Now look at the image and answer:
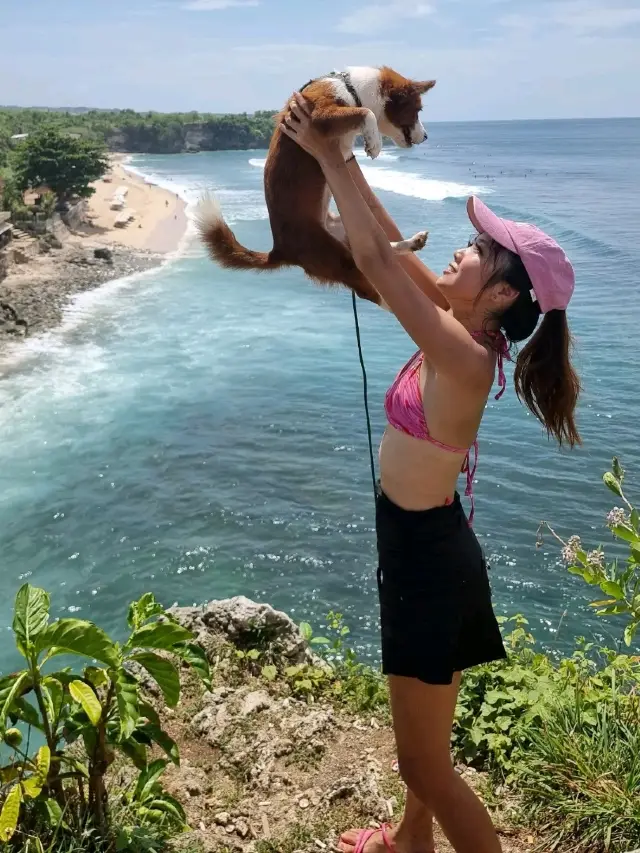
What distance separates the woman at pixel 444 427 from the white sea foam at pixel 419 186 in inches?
1424

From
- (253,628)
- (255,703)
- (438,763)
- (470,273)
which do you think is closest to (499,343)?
(470,273)

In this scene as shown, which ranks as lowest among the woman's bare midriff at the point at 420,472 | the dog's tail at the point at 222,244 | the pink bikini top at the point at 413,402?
the woman's bare midriff at the point at 420,472

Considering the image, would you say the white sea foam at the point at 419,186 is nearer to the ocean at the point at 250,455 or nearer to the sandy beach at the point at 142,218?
the sandy beach at the point at 142,218

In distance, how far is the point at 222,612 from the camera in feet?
15.5

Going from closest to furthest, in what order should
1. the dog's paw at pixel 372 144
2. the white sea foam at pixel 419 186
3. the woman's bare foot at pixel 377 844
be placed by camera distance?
the woman's bare foot at pixel 377 844
the dog's paw at pixel 372 144
the white sea foam at pixel 419 186

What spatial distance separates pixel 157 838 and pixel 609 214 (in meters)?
31.5

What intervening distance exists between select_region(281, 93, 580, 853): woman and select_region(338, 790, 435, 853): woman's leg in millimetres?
295

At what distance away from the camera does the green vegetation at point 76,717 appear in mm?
2266

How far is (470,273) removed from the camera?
2.20m

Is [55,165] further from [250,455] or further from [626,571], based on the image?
[626,571]

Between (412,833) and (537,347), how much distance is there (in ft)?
5.53

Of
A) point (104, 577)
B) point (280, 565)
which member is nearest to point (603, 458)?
point (280, 565)

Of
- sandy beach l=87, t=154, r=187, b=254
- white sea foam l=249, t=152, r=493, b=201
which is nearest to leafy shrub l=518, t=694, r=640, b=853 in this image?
sandy beach l=87, t=154, r=187, b=254

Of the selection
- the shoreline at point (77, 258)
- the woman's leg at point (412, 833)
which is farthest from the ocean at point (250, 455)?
the woman's leg at point (412, 833)
